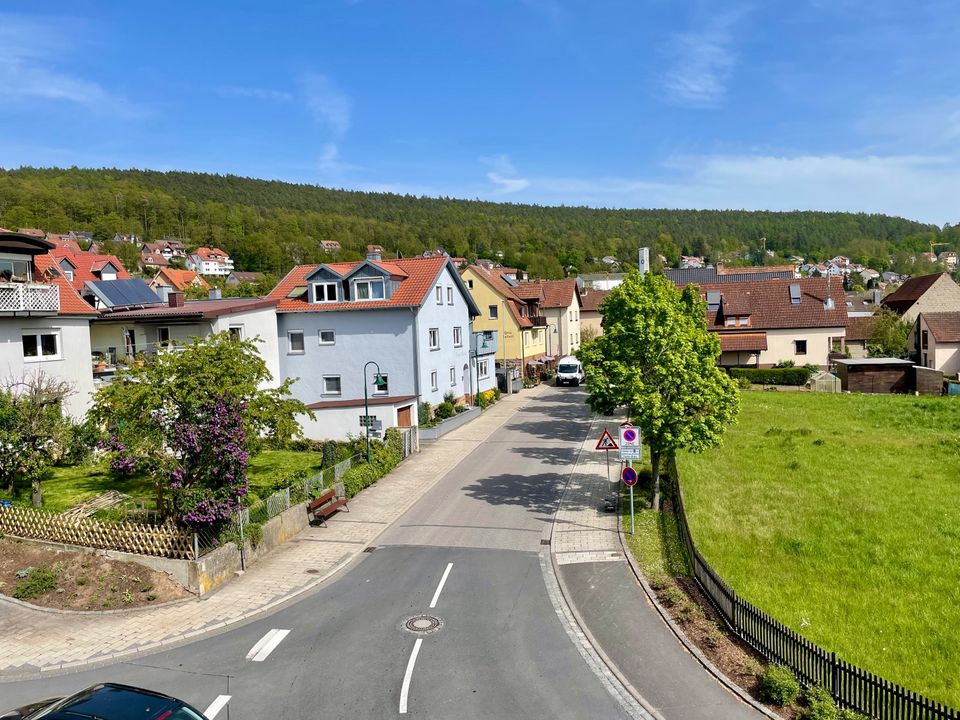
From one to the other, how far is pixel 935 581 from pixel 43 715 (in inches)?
669

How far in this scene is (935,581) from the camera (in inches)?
589

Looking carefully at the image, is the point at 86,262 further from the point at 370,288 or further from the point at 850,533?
the point at 850,533

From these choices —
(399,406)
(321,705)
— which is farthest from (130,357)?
(321,705)

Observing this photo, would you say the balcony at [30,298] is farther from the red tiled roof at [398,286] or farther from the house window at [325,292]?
the house window at [325,292]

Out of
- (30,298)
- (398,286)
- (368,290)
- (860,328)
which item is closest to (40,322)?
(30,298)

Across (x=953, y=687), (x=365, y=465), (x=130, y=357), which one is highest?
(x=130, y=357)

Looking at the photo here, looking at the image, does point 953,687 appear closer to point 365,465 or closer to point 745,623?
point 745,623

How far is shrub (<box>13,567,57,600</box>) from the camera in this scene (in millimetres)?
15016

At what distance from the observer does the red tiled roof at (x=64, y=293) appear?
26.6 m

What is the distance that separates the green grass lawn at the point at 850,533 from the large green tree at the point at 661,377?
2.81 meters

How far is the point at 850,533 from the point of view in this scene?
18125 mm

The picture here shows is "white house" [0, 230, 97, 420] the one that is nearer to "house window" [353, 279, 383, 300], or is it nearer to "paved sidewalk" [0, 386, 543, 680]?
"paved sidewalk" [0, 386, 543, 680]

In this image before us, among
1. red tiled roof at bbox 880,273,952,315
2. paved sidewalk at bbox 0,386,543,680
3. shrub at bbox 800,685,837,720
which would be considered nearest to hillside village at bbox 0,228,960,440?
paved sidewalk at bbox 0,386,543,680

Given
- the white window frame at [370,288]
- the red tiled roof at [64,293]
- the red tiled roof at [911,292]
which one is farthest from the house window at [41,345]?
the red tiled roof at [911,292]
